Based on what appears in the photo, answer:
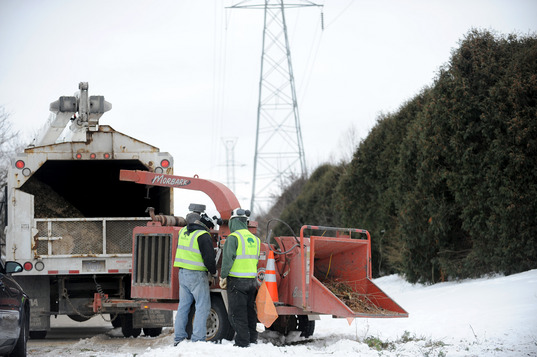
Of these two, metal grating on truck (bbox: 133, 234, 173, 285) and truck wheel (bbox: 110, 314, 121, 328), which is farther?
truck wheel (bbox: 110, 314, 121, 328)

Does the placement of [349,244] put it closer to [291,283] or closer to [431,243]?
[291,283]

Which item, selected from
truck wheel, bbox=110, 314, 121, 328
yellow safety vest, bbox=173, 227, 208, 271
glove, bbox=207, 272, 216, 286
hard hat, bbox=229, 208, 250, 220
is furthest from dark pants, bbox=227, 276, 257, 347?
truck wheel, bbox=110, 314, 121, 328

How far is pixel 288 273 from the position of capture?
410 inches

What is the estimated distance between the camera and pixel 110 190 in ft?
49.4

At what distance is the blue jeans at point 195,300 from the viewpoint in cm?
981

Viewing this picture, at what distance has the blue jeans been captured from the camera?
32.2ft

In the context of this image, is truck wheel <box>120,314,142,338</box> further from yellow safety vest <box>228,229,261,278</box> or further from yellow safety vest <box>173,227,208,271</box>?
yellow safety vest <box>228,229,261,278</box>

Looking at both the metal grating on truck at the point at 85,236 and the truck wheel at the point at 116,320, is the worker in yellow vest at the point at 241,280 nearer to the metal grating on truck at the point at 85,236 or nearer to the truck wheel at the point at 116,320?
the metal grating on truck at the point at 85,236

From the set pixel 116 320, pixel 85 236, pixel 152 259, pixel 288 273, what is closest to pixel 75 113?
pixel 85 236

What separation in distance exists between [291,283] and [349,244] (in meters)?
1.00

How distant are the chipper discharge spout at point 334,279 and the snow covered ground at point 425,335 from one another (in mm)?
453

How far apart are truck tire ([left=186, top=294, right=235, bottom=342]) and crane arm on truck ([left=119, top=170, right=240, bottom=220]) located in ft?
4.19

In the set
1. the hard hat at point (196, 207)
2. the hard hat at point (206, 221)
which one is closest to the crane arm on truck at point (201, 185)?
the hard hat at point (206, 221)

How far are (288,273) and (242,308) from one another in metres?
1.02
